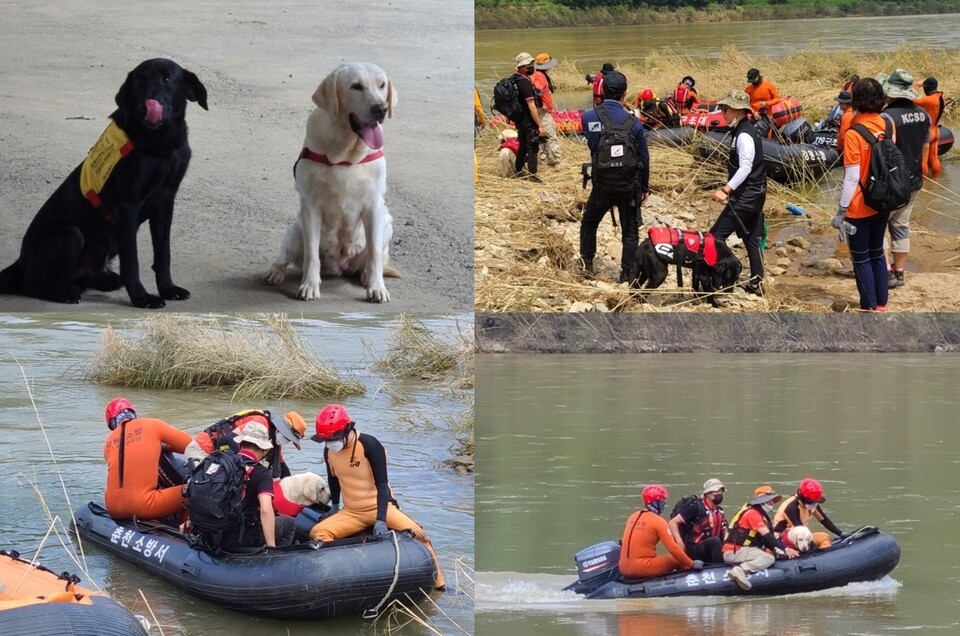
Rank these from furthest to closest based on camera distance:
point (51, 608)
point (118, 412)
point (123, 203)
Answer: point (118, 412) < point (123, 203) < point (51, 608)

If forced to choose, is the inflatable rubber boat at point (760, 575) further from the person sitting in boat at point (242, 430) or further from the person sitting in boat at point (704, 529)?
the person sitting in boat at point (242, 430)

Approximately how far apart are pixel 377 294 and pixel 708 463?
449 centimetres

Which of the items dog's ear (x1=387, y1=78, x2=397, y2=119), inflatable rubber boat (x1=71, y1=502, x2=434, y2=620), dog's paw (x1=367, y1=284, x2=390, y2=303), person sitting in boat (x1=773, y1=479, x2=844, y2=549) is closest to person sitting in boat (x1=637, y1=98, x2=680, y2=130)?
person sitting in boat (x1=773, y1=479, x2=844, y2=549)

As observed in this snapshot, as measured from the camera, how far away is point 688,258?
6.68 meters

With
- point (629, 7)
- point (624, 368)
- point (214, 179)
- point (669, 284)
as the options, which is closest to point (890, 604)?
point (669, 284)

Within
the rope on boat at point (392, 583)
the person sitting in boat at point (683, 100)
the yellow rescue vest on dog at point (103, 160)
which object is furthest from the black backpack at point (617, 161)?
the person sitting in boat at point (683, 100)

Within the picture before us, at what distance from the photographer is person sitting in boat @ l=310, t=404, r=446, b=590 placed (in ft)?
16.6

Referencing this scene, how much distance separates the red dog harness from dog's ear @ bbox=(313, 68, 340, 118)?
7.93 feet

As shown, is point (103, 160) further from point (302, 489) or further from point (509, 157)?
point (509, 157)

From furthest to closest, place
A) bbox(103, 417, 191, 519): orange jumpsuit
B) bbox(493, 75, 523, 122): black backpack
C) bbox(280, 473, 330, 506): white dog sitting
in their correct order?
bbox(493, 75, 523, 122): black backpack → bbox(280, 473, 330, 506): white dog sitting → bbox(103, 417, 191, 519): orange jumpsuit

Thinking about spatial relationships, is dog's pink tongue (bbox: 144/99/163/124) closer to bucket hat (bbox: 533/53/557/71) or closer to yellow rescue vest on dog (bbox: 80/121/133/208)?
yellow rescue vest on dog (bbox: 80/121/133/208)

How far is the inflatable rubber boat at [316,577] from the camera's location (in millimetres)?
4941

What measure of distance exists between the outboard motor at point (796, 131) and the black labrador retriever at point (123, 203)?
629cm

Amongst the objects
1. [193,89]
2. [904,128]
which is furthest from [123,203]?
[904,128]
